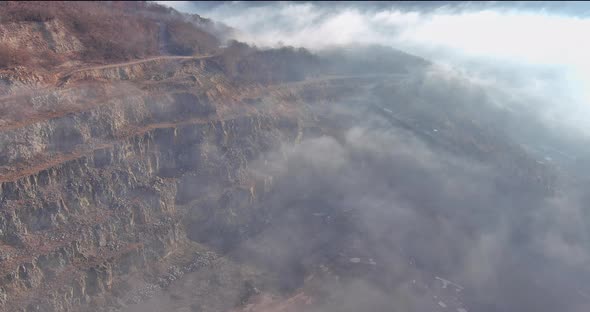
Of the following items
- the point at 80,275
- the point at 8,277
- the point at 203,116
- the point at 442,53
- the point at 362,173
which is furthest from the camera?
the point at 442,53

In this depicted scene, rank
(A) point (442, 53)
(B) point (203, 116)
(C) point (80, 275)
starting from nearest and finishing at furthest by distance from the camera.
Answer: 1. (C) point (80, 275)
2. (B) point (203, 116)
3. (A) point (442, 53)

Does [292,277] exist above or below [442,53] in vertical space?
below

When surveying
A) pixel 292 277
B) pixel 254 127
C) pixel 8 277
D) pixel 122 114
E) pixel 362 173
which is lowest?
pixel 292 277

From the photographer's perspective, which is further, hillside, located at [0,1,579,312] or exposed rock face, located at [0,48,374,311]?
hillside, located at [0,1,579,312]

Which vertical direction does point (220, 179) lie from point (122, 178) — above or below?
below

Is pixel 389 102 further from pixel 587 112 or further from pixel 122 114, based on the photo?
pixel 122 114

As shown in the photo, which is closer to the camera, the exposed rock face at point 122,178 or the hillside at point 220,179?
the exposed rock face at point 122,178

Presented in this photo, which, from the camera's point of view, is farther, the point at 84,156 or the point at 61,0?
the point at 61,0

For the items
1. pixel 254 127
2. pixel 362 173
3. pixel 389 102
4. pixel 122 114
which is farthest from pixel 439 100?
pixel 122 114

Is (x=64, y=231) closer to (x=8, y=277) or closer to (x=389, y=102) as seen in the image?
(x=8, y=277)

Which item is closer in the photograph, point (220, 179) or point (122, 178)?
point (122, 178)
